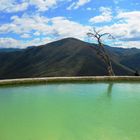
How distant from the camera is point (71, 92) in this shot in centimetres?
1127

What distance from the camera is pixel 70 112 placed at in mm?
8055

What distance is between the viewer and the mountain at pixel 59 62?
372ft

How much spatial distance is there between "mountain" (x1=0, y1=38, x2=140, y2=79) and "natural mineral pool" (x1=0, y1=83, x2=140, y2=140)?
9185cm

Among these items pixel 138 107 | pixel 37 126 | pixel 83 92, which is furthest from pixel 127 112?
pixel 83 92

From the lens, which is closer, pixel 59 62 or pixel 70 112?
pixel 70 112

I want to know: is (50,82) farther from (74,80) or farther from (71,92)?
(71,92)

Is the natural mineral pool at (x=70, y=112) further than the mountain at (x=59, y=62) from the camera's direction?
No

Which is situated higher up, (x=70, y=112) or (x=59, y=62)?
(x=59, y=62)

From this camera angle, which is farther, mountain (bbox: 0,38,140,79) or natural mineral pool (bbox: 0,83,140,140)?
mountain (bbox: 0,38,140,79)

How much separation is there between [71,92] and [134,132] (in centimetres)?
532

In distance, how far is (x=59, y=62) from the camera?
132 metres

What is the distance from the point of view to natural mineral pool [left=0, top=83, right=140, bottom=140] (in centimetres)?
615

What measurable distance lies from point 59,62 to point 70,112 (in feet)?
408

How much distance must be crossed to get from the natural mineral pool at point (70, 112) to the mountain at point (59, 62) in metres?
91.9
